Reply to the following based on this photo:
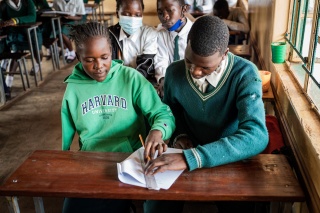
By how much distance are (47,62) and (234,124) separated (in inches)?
207

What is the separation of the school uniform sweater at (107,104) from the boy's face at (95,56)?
7 centimetres

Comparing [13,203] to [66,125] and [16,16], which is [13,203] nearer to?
[66,125]

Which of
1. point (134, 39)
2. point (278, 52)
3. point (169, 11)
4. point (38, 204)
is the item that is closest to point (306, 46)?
point (278, 52)

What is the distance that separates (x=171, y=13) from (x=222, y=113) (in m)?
1.18

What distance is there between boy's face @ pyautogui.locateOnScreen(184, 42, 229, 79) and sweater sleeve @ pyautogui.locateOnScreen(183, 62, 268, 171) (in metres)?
0.17

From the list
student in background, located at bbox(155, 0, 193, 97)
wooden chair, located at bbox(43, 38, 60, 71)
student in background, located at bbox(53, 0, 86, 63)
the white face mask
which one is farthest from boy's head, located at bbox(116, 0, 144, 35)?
student in background, located at bbox(53, 0, 86, 63)

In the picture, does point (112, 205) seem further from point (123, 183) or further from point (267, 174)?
point (267, 174)

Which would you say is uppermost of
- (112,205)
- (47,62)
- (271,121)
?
(271,121)

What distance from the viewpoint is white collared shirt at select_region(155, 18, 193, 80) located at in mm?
2541

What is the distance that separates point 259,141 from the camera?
48.3 inches

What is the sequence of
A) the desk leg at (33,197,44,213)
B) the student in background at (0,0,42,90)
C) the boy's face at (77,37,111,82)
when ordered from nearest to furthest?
1. the desk leg at (33,197,44,213)
2. the boy's face at (77,37,111,82)
3. the student in background at (0,0,42,90)

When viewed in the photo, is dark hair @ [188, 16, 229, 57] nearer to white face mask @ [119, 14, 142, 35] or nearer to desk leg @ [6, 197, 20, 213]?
desk leg @ [6, 197, 20, 213]

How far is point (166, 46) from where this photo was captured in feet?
8.61

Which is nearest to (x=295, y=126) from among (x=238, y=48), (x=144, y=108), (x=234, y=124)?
(x=234, y=124)
